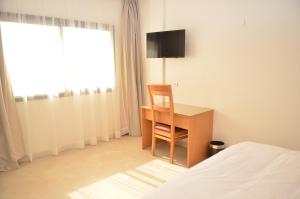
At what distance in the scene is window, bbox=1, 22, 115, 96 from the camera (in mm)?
2920

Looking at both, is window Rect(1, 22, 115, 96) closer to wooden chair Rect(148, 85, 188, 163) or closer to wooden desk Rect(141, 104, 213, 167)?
wooden chair Rect(148, 85, 188, 163)

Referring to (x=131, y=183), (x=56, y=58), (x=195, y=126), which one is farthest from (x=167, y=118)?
(x=56, y=58)

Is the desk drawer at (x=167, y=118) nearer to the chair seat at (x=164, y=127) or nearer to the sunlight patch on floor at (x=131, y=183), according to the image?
the chair seat at (x=164, y=127)

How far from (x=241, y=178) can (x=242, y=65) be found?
180 cm

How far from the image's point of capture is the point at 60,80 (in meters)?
3.34

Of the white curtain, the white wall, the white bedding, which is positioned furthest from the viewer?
the white curtain

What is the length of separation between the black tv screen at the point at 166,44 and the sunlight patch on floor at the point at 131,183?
64.9 inches

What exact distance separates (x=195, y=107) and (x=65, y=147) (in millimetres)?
2192

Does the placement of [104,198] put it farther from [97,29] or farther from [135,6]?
[135,6]

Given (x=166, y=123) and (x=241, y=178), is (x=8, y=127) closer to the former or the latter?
(x=166, y=123)

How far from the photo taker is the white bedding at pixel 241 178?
3.99ft

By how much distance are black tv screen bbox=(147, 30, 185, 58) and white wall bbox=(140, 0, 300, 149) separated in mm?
159

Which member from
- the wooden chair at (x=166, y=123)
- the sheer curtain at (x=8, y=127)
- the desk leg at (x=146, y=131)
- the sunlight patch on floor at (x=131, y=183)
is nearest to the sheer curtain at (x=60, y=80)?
the sheer curtain at (x=8, y=127)

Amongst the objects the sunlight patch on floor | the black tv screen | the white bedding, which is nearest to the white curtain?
the black tv screen
